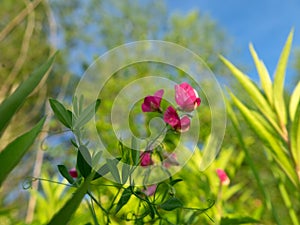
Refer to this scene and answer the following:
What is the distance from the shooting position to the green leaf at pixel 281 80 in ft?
2.81

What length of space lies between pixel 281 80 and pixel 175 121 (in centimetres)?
42

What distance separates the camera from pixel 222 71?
787cm

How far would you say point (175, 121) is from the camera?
55 cm

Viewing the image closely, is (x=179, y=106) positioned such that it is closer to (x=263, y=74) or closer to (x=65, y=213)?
(x=65, y=213)

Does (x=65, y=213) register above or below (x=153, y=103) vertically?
below

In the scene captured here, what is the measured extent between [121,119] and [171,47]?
0.14 m

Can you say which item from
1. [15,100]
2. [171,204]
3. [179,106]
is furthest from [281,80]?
[15,100]

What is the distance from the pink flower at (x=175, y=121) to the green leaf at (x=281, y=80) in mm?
391

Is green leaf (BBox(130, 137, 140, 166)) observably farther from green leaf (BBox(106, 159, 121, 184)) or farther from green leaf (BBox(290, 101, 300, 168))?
green leaf (BBox(290, 101, 300, 168))

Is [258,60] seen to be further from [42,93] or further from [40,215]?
[42,93]

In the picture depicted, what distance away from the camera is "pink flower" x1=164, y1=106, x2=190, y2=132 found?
551mm

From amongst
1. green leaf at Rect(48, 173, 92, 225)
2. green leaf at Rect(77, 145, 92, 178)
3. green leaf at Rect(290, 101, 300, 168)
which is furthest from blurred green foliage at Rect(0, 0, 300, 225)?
green leaf at Rect(48, 173, 92, 225)

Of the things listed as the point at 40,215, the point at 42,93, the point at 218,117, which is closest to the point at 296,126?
the point at 218,117

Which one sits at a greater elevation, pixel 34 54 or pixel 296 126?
pixel 34 54
